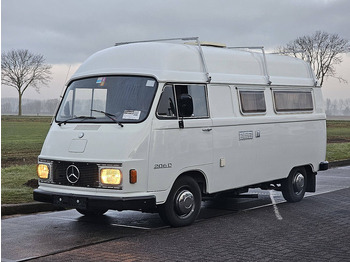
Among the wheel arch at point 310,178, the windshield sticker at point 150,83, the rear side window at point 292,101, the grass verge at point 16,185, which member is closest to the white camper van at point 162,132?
the windshield sticker at point 150,83

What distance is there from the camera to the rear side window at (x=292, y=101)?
11780 mm

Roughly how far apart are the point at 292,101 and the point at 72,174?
5310mm

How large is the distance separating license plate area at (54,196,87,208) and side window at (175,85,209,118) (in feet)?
7.32

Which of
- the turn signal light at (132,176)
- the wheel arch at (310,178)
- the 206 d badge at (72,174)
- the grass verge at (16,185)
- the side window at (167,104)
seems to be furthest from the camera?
the wheel arch at (310,178)

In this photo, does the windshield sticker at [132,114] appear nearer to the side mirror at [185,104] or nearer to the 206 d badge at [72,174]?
the side mirror at [185,104]

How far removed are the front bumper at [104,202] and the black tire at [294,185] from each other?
391 cm

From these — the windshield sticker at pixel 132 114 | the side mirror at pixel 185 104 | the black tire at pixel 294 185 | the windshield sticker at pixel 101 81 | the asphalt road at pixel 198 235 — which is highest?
the windshield sticker at pixel 101 81

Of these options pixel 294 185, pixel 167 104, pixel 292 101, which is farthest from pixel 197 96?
pixel 294 185

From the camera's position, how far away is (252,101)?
1102cm

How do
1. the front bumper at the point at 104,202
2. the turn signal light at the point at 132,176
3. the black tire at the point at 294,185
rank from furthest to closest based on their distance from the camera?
the black tire at the point at 294,185 < the turn signal light at the point at 132,176 < the front bumper at the point at 104,202

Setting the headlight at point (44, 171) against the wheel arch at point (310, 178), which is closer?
the headlight at point (44, 171)

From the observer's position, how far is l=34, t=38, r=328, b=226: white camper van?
8.54 metres

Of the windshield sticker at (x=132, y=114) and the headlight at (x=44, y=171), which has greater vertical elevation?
the windshield sticker at (x=132, y=114)

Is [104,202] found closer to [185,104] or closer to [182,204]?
[182,204]
